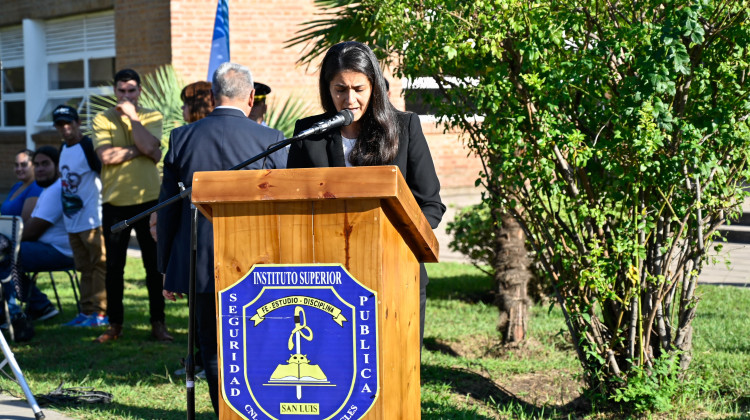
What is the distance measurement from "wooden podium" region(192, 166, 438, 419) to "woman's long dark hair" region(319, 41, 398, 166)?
0.65 m

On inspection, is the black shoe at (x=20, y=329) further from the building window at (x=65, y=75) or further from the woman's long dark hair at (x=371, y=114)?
the building window at (x=65, y=75)

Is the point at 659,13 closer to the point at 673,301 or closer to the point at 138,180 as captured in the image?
the point at 673,301

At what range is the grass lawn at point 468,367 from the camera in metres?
5.10

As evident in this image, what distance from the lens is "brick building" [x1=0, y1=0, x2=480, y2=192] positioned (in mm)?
15922

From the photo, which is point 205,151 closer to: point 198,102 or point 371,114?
point 371,114

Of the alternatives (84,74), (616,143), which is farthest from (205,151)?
(84,74)

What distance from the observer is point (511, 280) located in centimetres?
681

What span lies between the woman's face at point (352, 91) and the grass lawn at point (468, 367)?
2.08m

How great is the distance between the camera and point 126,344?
7309 millimetres

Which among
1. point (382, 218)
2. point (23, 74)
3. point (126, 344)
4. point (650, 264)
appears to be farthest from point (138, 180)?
point (23, 74)

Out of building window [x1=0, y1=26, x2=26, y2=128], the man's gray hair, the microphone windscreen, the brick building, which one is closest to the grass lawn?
the man's gray hair

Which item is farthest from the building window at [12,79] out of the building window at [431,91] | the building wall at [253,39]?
the building window at [431,91]

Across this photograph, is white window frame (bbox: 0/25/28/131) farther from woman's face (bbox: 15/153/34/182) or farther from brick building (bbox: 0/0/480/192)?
woman's face (bbox: 15/153/34/182)

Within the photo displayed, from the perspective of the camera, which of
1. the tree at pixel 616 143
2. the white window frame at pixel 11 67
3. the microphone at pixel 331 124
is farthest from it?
the white window frame at pixel 11 67
